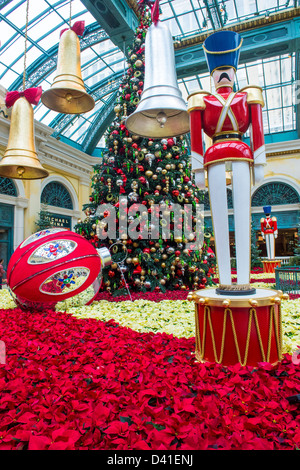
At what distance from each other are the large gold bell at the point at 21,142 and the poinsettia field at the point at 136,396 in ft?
6.40

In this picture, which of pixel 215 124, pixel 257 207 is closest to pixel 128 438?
pixel 215 124

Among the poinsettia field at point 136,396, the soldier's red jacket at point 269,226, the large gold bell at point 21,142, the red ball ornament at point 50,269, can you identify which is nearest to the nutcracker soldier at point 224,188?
the poinsettia field at point 136,396

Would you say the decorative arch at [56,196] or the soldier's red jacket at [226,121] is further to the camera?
the decorative arch at [56,196]

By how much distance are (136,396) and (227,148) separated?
1.86m

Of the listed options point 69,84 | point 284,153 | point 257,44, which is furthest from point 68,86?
point 284,153

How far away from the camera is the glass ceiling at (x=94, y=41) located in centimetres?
1176

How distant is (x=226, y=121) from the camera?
241 centimetres

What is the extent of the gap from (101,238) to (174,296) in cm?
190

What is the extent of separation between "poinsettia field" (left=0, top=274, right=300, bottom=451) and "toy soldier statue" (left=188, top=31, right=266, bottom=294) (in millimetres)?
705

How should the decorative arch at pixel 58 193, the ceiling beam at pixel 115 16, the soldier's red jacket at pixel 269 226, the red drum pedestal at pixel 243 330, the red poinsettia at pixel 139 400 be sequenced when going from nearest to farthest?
the red poinsettia at pixel 139 400 < the red drum pedestal at pixel 243 330 < the ceiling beam at pixel 115 16 < the soldier's red jacket at pixel 269 226 < the decorative arch at pixel 58 193

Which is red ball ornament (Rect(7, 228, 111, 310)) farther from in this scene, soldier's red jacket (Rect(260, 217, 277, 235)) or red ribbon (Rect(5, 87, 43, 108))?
soldier's red jacket (Rect(260, 217, 277, 235))

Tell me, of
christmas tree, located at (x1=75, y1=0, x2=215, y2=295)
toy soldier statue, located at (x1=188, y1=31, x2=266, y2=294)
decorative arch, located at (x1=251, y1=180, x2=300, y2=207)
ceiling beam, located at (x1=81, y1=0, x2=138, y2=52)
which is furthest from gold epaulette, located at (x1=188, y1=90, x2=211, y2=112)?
decorative arch, located at (x1=251, y1=180, x2=300, y2=207)

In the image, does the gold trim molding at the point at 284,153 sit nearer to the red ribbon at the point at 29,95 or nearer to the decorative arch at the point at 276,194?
the decorative arch at the point at 276,194

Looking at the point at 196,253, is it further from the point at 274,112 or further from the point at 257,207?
the point at 274,112
